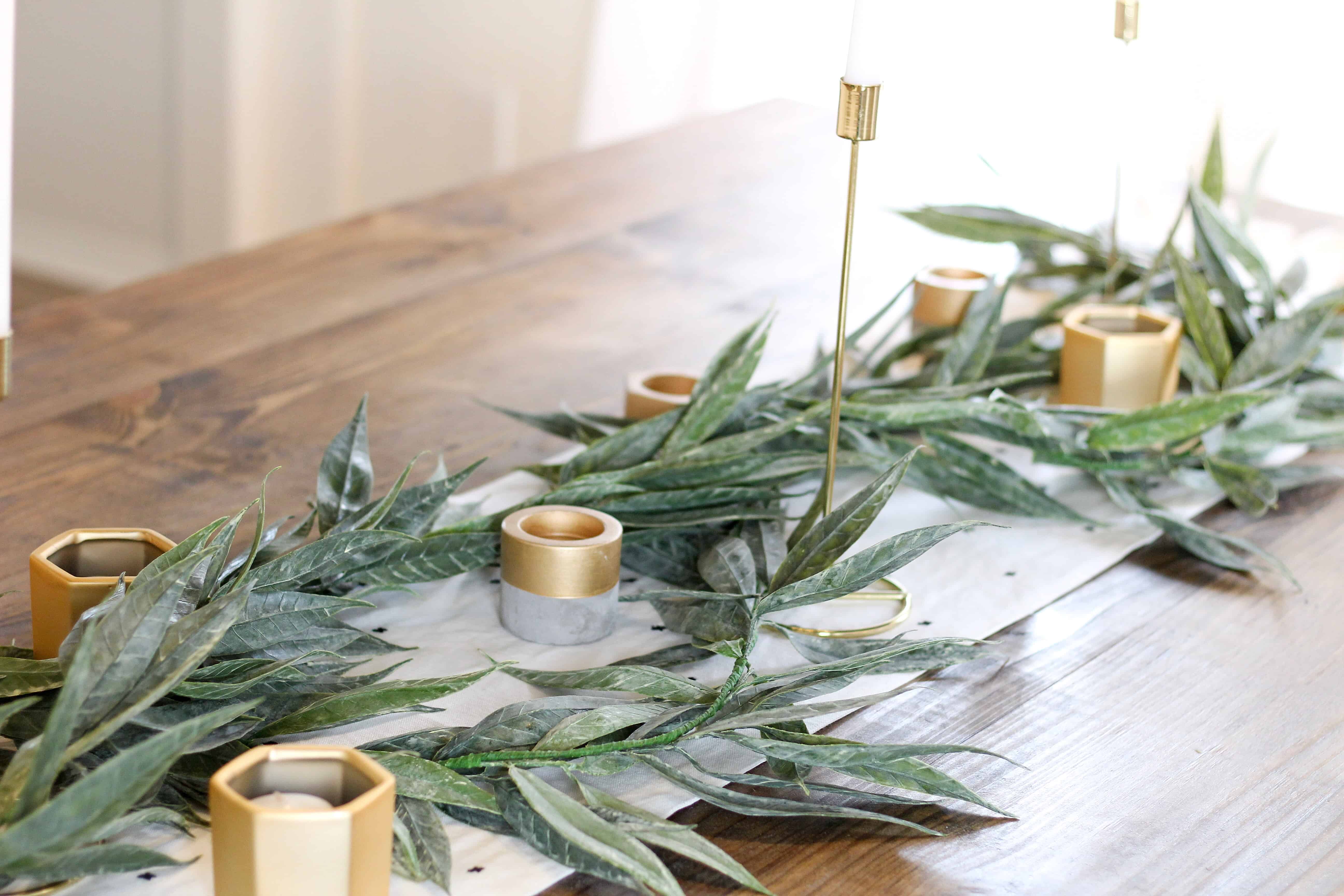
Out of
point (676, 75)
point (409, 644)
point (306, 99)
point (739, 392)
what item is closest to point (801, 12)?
point (676, 75)

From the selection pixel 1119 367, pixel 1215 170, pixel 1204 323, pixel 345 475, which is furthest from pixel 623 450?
pixel 1215 170

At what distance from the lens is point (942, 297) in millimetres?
1177

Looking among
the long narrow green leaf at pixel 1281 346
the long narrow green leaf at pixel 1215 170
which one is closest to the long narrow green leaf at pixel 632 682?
the long narrow green leaf at pixel 1281 346

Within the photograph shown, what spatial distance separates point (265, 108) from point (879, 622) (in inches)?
119

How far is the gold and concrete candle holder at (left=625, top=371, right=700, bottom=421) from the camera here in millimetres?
1000

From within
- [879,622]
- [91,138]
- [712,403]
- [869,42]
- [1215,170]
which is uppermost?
[869,42]

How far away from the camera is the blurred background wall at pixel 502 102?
2.24 m

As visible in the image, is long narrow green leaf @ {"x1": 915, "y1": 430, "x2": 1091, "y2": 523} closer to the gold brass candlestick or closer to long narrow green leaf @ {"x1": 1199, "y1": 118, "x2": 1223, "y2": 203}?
the gold brass candlestick

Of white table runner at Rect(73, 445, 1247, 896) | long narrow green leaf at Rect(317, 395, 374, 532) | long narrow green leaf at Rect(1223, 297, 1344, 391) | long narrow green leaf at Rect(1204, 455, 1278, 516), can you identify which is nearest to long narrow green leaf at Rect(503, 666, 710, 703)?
white table runner at Rect(73, 445, 1247, 896)

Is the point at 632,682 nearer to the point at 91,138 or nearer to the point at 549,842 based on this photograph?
the point at 549,842

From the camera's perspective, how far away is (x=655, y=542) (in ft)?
2.85

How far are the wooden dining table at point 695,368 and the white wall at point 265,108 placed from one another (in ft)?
5.49

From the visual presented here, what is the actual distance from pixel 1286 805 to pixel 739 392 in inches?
15.6

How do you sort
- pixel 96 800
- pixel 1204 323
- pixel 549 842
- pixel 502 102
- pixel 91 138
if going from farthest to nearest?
pixel 91 138
pixel 502 102
pixel 1204 323
pixel 549 842
pixel 96 800
